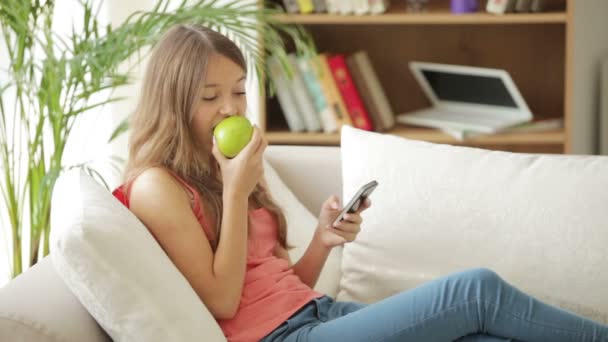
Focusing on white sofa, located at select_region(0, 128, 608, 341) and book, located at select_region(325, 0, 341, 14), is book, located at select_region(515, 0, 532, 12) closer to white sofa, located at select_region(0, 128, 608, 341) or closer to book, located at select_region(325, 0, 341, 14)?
book, located at select_region(325, 0, 341, 14)

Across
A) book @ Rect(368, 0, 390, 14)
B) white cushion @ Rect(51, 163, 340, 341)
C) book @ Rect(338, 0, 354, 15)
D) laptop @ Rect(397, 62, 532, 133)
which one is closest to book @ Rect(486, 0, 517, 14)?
laptop @ Rect(397, 62, 532, 133)

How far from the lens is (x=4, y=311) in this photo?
1.34m

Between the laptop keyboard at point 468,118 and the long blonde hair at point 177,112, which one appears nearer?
the long blonde hair at point 177,112

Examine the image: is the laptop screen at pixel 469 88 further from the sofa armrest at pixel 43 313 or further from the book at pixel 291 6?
the sofa armrest at pixel 43 313

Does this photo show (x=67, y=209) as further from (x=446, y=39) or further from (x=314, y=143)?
(x=446, y=39)

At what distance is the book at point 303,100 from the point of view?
3123 millimetres

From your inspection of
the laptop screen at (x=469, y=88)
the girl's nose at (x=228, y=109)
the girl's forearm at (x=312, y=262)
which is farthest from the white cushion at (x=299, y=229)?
the laptop screen at (x=469, y=88)

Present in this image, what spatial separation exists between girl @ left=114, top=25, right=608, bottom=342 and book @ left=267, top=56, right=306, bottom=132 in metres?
1.33

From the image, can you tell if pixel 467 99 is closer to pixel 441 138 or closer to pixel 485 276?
pixel 441 138

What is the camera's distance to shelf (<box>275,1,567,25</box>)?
2994 mm

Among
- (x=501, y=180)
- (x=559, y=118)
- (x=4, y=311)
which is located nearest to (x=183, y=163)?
(x=4, y=311)

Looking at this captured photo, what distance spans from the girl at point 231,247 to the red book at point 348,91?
4.55ft

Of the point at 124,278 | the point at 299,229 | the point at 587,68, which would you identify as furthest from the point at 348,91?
the point at 124,278

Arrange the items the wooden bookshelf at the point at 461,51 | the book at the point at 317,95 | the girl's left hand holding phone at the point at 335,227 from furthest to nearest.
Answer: the wooden bookshelf at the point at 461,51 → the book at the point at 317,95 → the girl's left hand holding phone at the point at 335,227
